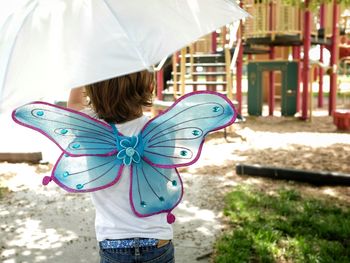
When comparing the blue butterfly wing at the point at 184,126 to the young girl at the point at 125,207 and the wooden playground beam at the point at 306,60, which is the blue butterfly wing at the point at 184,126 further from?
the wooden playground beam at the point at 306,60

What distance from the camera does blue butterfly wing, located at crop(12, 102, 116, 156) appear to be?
184cm

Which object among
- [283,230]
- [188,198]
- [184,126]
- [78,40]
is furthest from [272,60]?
[78,40]

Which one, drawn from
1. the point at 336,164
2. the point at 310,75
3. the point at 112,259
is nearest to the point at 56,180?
the point at 112,259

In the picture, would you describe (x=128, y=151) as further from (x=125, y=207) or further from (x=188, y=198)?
(x=188, y=198)

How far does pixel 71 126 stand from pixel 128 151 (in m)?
0.22

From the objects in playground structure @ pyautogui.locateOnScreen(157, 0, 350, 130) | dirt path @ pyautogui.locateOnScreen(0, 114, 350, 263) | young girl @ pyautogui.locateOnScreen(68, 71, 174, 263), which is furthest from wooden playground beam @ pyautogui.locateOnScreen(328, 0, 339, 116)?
young girl @ pyautogui.locateOnScreen(68, 71, 174, 263)

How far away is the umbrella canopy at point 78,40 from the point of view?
1.61 meters

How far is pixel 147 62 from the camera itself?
159 cm

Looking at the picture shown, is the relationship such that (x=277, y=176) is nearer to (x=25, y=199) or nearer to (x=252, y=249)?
(x=252, y=249)

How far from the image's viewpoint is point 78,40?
1.71m

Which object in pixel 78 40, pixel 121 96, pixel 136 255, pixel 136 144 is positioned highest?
pixel 78 40

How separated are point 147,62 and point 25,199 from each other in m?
4.10

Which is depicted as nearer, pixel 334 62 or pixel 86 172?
pixel 86 172

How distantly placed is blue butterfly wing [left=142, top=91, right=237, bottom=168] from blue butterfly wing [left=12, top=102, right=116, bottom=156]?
0.46 feet
